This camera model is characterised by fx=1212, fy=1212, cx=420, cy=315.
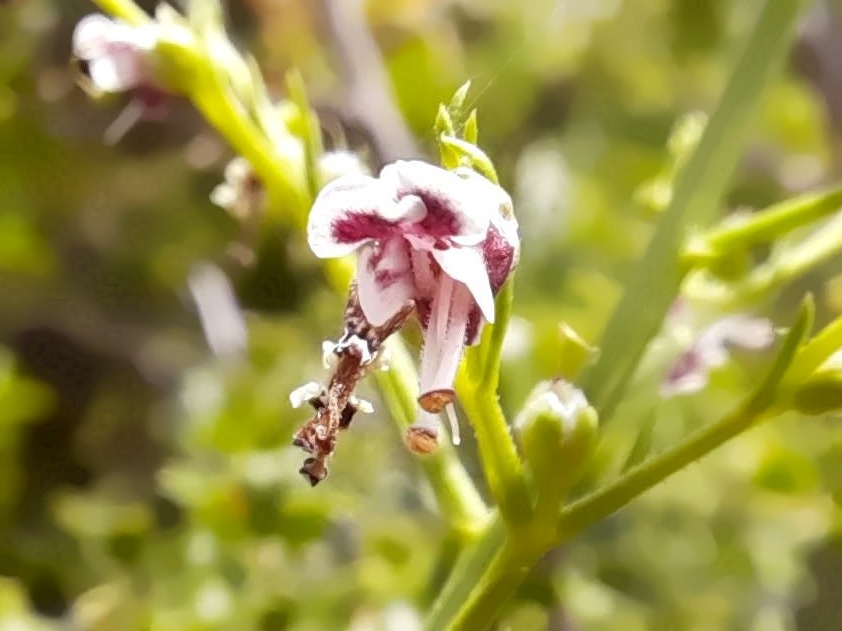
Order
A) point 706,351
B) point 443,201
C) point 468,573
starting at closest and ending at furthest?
point 443,201 → point 468,573 → point 706,351

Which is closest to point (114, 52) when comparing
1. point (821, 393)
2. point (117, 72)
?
point (117, 72)

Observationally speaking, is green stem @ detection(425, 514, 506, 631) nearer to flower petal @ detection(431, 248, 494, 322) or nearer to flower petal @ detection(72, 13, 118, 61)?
flower petal @ detection(431, 248, 494, 322)

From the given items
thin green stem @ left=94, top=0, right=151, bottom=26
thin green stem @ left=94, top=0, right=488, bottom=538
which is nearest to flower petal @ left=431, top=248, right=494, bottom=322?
thin green stem @ left=94, top=0, right=488, bottom=538

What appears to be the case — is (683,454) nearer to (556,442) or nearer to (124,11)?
(556,442)

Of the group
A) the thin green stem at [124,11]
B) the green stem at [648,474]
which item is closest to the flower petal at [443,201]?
the green stem at [648,474]

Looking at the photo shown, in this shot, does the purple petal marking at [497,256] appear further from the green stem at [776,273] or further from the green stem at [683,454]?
the green stem at [776,273]

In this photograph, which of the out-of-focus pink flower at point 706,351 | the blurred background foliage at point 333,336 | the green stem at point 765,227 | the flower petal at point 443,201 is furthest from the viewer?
the blurred background foliage at point 333,336
